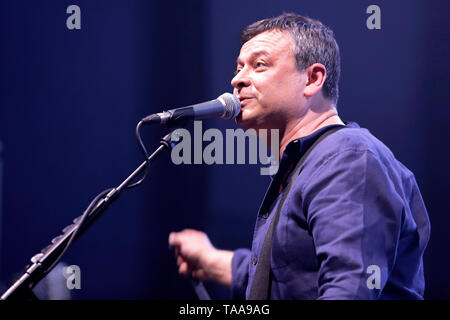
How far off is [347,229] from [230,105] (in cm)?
59

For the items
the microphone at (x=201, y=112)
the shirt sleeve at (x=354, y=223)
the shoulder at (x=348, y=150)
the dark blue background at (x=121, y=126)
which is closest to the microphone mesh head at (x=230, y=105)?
the microphone at (x=201, y=112)

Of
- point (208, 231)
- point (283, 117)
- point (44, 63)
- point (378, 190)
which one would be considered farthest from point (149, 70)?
point (378, 190)

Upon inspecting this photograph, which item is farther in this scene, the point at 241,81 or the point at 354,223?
the point at 241,81

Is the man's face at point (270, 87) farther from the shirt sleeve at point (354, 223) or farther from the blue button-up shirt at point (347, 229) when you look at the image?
the shirt sleeve at point (354, 223)

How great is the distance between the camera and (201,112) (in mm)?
1406

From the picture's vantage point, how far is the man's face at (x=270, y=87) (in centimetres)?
160

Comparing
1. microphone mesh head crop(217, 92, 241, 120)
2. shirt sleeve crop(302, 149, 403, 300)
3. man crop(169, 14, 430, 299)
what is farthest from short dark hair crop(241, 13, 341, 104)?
shirt sleeve crop(302, 149, 403, 300)

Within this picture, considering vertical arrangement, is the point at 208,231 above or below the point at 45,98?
below

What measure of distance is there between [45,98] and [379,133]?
1.63 meters

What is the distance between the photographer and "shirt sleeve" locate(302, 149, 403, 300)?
1079 millimetres

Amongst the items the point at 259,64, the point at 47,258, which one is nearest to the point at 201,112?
the point at 259,64

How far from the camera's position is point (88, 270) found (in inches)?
92.0

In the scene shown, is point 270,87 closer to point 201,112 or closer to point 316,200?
point 201,112
